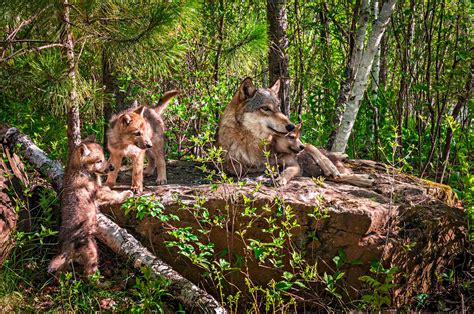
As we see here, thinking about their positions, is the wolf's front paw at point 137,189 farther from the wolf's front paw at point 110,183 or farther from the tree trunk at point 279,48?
the tree trunk at point 279,48

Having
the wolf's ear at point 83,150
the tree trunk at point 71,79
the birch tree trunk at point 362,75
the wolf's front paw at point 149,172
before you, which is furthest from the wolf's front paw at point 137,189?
the birch tree trunk at point 362,75

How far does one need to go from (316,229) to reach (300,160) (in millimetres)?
1423

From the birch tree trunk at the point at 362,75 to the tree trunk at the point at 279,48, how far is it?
1131 millimetres

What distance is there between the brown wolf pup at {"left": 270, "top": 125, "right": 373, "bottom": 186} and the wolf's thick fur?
14 centimetres

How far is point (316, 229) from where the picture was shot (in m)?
5.29

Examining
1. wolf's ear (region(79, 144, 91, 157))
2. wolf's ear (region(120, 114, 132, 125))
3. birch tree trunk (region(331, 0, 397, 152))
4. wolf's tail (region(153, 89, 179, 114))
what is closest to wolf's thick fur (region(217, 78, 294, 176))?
wolf's tail (region(153, 89, 179, 114))

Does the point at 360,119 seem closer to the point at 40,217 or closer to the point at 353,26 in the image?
the point at 353,26

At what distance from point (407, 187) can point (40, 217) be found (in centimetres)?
407

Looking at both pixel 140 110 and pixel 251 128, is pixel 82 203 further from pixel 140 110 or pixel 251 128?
pixel 251 128

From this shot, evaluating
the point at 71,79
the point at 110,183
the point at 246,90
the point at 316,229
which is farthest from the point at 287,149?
the point at 71,79

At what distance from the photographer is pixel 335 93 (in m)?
9.25

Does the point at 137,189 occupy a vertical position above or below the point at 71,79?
below

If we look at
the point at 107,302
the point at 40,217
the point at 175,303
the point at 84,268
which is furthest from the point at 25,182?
the point at 175,303

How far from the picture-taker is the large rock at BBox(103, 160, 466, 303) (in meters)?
5.24
